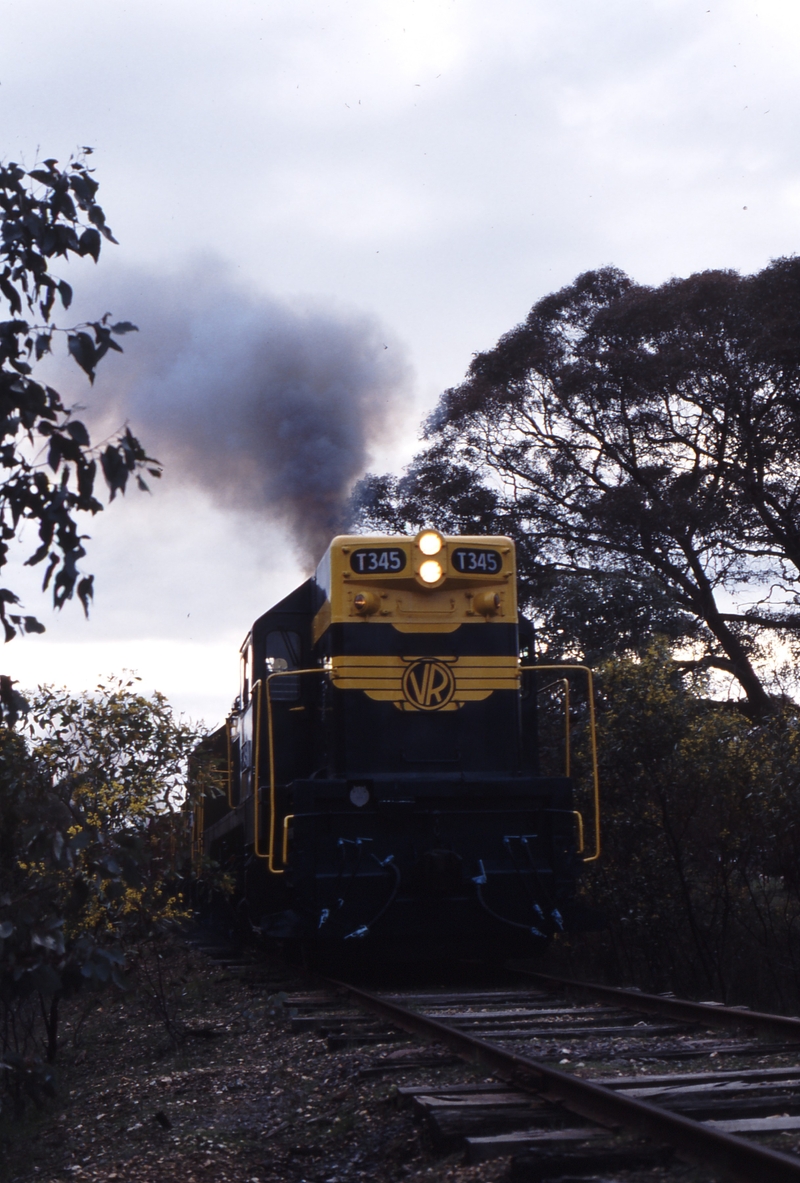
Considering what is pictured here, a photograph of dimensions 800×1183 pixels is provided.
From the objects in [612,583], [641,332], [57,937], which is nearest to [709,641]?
[612,583]

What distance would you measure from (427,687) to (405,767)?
640 millimetres

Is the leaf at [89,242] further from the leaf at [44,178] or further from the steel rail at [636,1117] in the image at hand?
the steel rail at [636,1117]

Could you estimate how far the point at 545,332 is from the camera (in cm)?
2411

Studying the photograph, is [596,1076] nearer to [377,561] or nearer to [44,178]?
[44,178]

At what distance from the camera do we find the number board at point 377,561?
9242mm

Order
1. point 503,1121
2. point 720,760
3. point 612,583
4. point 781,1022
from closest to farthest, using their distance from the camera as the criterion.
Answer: point 503,1121 → point 781,1022 → point 720,760 → point 612,583

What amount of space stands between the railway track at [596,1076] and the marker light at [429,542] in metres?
3.28

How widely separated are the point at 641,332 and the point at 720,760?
1334cm

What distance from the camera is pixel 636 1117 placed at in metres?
4.09

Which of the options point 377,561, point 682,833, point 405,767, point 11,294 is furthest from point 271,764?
point 11,294

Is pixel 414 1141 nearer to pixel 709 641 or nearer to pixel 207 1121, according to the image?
pixel 207 1121

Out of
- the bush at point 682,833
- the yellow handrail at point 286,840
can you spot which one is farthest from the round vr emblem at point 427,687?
the bush at point 682,833

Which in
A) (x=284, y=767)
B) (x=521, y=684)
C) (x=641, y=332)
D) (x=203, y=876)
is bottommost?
(x=203, y=876)

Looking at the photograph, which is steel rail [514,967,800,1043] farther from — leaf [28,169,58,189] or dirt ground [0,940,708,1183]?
leaf [28,169,58,189]
